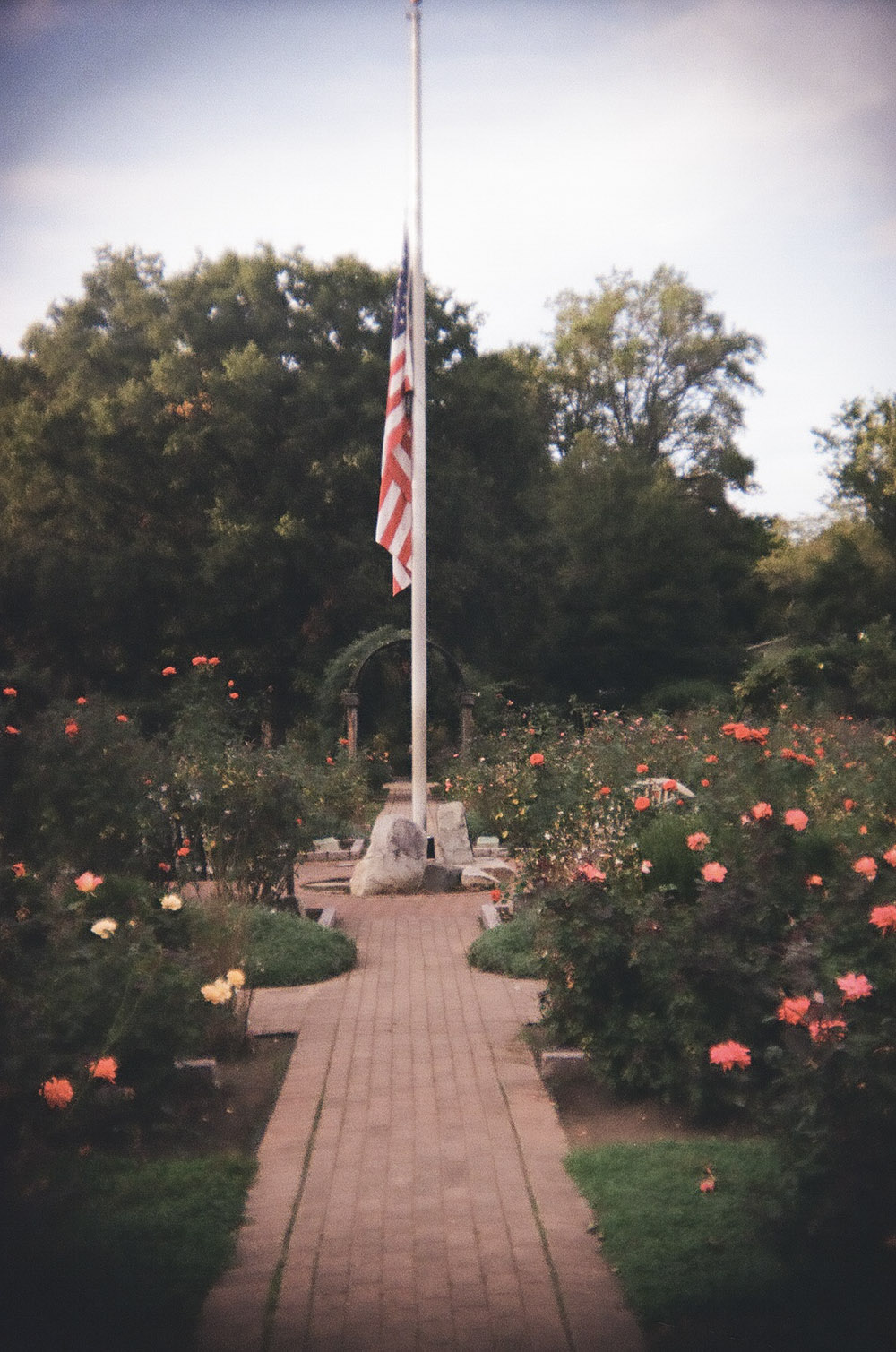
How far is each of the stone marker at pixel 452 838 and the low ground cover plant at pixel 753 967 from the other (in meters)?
4.18

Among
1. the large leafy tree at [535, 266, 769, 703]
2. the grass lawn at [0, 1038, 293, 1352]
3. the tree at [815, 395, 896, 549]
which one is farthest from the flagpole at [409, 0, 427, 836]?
the tree at [815, 395, 896, 549]

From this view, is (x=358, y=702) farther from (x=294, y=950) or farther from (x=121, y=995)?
(x=121, y=995)

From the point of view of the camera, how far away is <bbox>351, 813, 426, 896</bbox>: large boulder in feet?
37.4

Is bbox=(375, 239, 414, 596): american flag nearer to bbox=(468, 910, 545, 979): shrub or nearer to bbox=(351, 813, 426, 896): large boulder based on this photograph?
bbox=(351, 813, 426, 896): large boulder

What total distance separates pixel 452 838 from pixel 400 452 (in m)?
4.22

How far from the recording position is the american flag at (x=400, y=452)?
12312 mm

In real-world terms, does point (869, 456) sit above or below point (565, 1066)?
above

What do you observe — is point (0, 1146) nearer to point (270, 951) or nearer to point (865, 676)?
point (270, 951)

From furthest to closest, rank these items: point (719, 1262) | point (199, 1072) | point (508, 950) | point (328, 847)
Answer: point (328, 847)
point (508, 950)
point (199, 1072)
point (719, 1262)

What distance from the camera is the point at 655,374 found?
1683 inches

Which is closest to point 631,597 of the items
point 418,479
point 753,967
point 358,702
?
point 358,702

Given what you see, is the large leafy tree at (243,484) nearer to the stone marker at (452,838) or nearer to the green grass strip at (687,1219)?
the stone marker at (452,838)

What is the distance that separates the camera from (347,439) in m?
27.5

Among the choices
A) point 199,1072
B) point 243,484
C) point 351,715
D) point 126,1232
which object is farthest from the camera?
point 243,484
